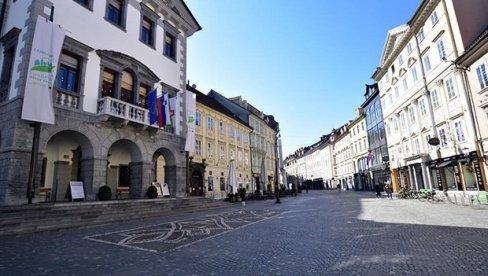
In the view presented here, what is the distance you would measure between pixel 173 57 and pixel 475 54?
21631mm

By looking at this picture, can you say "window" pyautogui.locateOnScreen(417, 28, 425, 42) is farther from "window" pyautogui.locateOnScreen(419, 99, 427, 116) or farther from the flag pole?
the flag pole

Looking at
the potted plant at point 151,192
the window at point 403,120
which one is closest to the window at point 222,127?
the potted plant at point 151,192

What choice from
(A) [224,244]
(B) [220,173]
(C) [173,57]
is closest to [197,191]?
(B) [220,173]

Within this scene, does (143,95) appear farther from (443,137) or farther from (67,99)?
(443,137)

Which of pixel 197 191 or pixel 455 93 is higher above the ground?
pixel 455 93

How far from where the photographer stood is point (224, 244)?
760cm

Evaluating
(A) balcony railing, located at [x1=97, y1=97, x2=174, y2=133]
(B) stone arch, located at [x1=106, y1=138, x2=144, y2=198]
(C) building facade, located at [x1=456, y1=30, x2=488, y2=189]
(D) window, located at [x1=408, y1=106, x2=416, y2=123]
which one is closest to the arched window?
(A) balcony railing, located at [x1=97, y1=97, x2=174, y2=133]

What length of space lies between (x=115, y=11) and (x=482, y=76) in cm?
2418

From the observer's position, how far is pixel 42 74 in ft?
39.7

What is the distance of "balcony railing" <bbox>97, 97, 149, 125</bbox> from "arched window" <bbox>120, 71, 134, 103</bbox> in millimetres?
1449

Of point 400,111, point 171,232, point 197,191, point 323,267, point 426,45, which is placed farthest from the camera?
point 400,111

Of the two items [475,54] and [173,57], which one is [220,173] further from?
[475,54]

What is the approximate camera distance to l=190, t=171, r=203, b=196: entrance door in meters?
27.4

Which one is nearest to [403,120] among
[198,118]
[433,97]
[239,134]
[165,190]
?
[433,97]
